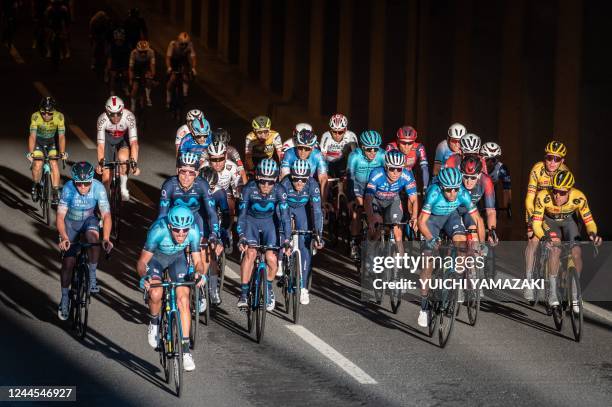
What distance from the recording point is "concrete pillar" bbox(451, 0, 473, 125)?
87.0 ft

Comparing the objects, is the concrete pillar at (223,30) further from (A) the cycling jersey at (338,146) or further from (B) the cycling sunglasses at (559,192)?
(B) the cycling sunglasses at (559,192)

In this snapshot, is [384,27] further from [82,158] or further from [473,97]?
[82,158]

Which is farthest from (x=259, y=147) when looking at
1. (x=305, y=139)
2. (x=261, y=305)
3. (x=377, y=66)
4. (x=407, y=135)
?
(x=377, y=66)

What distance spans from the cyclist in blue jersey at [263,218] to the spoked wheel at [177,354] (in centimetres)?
297

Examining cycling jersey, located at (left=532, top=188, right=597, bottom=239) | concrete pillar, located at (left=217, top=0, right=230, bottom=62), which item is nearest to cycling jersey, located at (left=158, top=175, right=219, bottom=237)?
cycling jersey, located at (left=532, top=188, right=597, bottom=239)

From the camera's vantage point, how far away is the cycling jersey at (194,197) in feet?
54.5

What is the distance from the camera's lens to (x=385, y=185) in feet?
59.8

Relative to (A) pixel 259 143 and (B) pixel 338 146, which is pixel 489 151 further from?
(A) pixel 259 143

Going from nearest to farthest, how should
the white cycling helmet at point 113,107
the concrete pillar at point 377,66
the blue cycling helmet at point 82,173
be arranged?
the blue cycling helmet at point 82,173, the white cycling helmet at point 113,107, the concrete pillar at point 377,66

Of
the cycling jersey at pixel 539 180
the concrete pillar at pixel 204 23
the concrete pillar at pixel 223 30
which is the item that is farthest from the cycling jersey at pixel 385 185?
the concrete pillar at pixel 204 23

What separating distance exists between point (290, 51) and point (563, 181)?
69.6 feet

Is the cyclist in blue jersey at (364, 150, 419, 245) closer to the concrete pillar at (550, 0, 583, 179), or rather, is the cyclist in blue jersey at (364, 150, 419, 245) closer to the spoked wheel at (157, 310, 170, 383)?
the spoked wheel at (157, 310, 170, 383)

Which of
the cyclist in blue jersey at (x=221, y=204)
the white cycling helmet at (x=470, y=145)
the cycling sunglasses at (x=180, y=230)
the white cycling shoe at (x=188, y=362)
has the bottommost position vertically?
the white cycling shoe at (x=188, y=362)

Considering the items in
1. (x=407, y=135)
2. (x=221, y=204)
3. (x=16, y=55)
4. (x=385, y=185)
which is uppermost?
(x=407, y=135)
